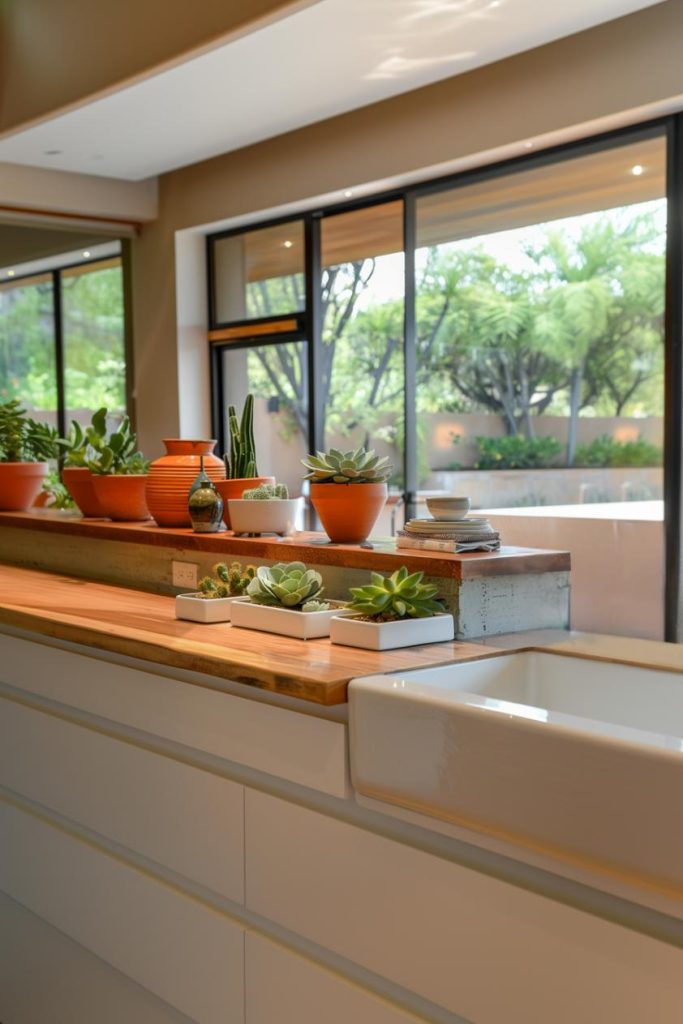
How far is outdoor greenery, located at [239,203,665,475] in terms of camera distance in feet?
20.5

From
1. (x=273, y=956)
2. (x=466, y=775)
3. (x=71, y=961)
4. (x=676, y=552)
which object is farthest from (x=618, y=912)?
(x=676, y=552)

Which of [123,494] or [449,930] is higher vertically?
[123,494]

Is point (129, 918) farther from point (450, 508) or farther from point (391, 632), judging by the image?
point (450, 508)

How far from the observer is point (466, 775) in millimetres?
1446

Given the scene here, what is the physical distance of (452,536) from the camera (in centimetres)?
219

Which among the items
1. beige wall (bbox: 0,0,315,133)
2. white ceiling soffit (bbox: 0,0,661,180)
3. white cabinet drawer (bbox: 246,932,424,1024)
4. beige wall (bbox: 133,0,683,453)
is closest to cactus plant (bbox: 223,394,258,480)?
white cabinet drawer (bbox: 246,932,424,1024)

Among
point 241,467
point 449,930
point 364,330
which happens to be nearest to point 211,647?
point 449,930

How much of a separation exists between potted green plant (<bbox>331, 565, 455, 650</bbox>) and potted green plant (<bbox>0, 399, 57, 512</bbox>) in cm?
205

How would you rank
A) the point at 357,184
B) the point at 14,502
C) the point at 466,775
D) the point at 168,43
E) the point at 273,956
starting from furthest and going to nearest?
the point at 357,184 < the point at 168,43 < the point at 14,502 < the point at 273,956 < the point at 466,775

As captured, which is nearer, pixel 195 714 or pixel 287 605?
pixel 195 714

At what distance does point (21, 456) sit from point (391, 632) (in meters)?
2.31

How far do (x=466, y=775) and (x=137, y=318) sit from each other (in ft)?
21.6

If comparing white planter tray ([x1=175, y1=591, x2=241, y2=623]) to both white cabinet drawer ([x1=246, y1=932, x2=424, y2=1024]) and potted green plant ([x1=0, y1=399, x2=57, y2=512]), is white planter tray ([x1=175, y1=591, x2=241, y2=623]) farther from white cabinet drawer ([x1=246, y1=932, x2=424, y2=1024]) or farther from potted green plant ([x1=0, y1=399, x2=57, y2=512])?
potted green plant ([x1=0, y1=399, x2=57, y2=512])

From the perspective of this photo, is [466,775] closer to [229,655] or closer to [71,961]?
[229,655]
